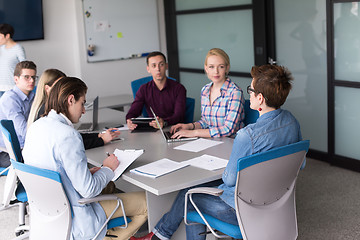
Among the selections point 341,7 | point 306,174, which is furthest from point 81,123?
point 341,7

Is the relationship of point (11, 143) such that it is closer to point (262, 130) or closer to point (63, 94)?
point (63, 94)

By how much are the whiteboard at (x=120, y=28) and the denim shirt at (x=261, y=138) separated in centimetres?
492

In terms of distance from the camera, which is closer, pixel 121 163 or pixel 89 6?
pixel 121 163

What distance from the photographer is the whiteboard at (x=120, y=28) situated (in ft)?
23.0

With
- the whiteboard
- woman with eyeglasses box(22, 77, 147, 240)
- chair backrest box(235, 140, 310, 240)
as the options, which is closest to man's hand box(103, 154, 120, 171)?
woman with eyeglasses box(22, 77, 147, 240)

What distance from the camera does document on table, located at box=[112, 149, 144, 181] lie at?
2.85 metres

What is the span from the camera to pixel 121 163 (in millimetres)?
2977

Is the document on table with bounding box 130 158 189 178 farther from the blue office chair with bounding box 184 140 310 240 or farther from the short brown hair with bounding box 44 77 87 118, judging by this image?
the short brown hair with bounding box 44 77 87 118

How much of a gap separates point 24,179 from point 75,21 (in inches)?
184

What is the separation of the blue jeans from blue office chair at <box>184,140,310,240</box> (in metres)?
0.05

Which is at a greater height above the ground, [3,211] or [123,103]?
[123,103]

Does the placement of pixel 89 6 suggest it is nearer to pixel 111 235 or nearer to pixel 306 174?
pixel 306 174

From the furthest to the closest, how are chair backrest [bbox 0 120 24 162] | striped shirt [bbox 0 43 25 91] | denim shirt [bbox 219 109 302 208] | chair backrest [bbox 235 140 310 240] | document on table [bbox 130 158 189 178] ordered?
striped shirt [bbox 0 43 25 91]
chair backrest [bbox 0 120 24 162]
document on table [bbox 130 158 189 178]
denim shirt [bbox 219 109 302 208]
chair backrest [bbox 235 140 310 240]

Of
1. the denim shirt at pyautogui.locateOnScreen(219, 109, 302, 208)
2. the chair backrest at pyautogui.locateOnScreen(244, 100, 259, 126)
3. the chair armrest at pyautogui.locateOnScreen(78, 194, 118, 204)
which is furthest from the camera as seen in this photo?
the chair backrest at pyautogui.locateOnScreen(244, 100, 259, 126)
